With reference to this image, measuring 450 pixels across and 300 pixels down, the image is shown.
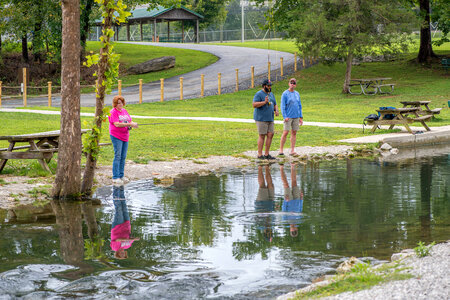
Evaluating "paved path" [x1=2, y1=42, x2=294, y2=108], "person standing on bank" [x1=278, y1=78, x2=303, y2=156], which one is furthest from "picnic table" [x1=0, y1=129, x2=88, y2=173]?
"paved path" [x1=2, y1=42, x2=294, y2=108]

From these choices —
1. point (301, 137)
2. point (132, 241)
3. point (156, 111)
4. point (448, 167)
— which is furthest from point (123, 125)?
point (156, 111)

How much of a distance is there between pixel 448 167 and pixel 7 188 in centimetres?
875

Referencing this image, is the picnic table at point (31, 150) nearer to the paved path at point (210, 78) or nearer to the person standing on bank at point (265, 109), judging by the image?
the person standing on bank at point (265, 109)

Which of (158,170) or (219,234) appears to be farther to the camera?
(158,170)

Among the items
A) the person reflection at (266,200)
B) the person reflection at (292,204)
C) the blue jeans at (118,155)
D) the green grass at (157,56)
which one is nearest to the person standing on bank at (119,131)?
the blue jeans at (118,155)

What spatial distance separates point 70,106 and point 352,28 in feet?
89.0

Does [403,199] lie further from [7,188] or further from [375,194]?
[7,188]

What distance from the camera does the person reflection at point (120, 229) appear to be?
24.3 feet

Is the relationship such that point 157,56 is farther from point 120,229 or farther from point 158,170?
point 120,229

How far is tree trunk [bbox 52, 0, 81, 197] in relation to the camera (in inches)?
392

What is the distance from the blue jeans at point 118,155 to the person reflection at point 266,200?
2.51 m

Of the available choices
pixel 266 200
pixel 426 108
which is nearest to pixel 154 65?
pixel 426 108

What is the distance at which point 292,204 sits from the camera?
32.6 feet

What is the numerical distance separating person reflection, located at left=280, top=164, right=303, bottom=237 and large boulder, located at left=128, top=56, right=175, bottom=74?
1380 inches
